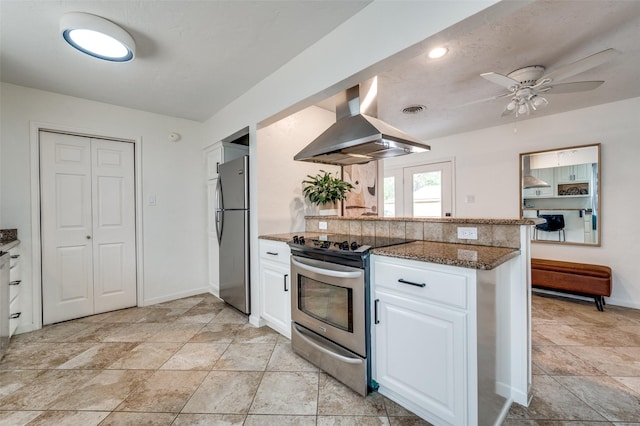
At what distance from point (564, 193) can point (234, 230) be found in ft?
13.8

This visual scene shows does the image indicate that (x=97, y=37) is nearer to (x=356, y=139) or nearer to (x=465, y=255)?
(x=356, y=139)

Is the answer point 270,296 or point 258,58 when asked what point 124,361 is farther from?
point 258,58

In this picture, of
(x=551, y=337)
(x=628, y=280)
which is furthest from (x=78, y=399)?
(x=628, y=280)

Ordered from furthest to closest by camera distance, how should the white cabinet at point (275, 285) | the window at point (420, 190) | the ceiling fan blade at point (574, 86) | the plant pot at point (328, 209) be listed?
the window at point (420, 190)
the plant pot at point (328, 209)
the white cabinet at point (275, 285)
the ceiling fan blade at point (574, 86)

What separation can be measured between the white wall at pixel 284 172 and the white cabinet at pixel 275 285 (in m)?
0.30

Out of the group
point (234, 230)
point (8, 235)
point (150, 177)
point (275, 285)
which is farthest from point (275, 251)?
point (8, 235)

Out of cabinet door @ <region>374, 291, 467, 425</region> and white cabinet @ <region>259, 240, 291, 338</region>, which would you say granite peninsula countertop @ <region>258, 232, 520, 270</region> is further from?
white cabinet @ <region>259, 240, 291, 338</region>

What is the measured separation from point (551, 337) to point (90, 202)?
189 inches

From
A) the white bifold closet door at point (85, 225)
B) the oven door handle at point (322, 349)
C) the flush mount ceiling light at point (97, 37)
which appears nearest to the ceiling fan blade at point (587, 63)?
the oven door handle at point (322, 349)

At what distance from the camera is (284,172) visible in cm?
279

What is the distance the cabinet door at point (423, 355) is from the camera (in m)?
1.23

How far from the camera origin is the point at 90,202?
2.96 metres

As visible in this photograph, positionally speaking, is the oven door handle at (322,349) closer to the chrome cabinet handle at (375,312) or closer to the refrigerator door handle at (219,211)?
the chrome cabinet handle at (375,312)

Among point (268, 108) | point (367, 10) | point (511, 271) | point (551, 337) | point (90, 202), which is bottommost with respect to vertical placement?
point (551, 337)
